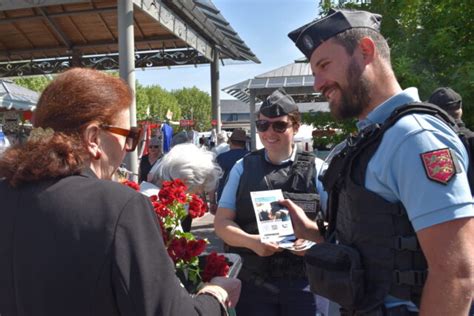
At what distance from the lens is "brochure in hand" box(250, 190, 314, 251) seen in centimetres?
269

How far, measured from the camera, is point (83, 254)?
51.2 inches

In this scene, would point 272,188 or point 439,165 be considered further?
point 272,188

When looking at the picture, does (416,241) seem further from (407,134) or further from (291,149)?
(291,149)

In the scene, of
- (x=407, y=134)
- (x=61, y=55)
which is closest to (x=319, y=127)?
(x=407, y=134)

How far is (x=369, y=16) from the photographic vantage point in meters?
1.89

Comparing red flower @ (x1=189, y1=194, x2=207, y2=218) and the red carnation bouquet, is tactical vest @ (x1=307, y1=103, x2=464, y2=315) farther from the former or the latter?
red flower @ (x1=189, y1=194, x2=207, y2=218)

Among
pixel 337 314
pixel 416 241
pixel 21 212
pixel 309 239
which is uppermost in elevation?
pixel 21 212

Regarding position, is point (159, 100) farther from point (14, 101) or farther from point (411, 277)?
point (411, 277)

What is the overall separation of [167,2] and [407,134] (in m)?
9.08

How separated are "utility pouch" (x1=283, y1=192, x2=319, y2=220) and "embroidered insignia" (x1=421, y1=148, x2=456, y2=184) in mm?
1433

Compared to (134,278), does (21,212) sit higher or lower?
higher

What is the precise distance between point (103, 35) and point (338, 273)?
11587mm

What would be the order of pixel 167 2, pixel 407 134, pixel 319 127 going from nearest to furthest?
pixel 407 134
pixel 319 127
pixel 167 2

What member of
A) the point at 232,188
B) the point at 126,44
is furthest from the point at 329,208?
the point at 126,44
